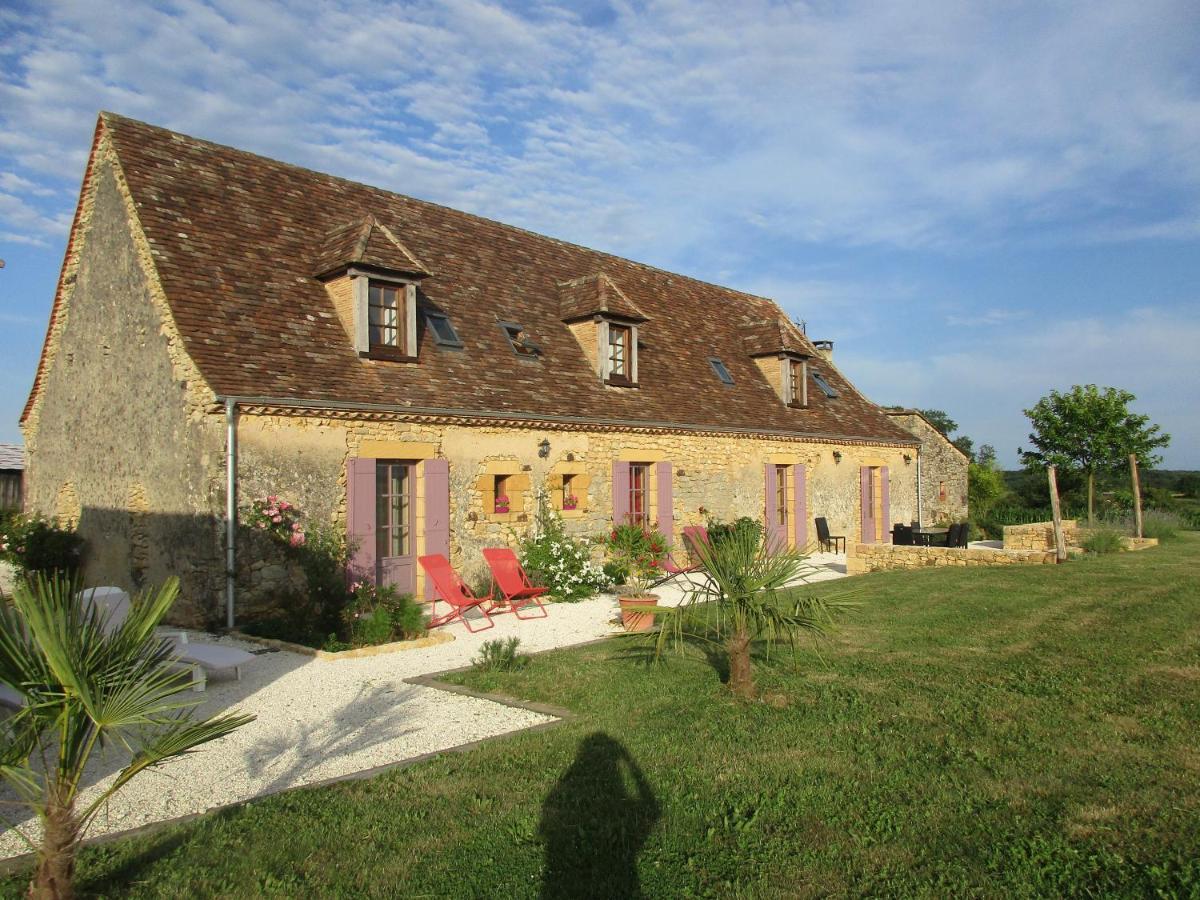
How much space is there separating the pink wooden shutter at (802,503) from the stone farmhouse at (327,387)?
157cm

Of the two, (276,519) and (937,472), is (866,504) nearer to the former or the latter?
(937,472)

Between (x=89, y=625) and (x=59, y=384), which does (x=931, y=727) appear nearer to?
(x=89, y=625)

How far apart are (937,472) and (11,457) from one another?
24.4 metres

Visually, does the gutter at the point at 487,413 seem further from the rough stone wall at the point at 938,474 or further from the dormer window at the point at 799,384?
the rough stone wall at the point at 938,474

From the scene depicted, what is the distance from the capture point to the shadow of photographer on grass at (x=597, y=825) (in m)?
3.78

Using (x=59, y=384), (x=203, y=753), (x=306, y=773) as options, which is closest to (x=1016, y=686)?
(x=306, y=773)

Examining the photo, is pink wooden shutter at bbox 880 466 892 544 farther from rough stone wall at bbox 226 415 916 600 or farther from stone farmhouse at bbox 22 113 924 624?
stone farmhouse at bbox 22 113 924 624

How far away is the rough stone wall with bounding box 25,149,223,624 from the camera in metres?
10.3

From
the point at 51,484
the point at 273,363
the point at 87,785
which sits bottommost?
the point at 87,785

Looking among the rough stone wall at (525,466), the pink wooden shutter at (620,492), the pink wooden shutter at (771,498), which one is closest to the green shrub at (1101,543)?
the rough stone wall at (525,466)

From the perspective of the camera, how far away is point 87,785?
5266mm

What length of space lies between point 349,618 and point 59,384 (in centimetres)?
693

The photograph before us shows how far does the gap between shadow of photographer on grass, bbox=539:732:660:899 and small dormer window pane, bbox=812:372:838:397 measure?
646 inches

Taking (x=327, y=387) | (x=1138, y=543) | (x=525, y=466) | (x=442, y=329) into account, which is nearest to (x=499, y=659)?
(x=327, y=387)
